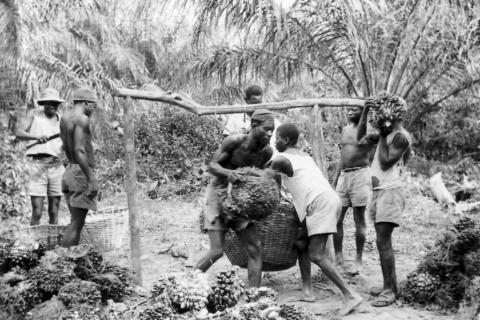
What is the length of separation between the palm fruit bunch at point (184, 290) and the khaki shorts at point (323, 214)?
1375mm

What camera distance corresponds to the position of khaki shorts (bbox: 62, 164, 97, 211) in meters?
4.86

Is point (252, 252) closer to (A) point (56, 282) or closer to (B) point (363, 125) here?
(A) point (56, 282)

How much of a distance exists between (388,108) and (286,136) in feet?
2.85

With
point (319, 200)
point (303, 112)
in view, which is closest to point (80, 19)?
point (303, 112)

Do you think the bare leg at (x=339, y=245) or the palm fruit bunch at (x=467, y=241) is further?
the bare leg at (x=339, y=245)

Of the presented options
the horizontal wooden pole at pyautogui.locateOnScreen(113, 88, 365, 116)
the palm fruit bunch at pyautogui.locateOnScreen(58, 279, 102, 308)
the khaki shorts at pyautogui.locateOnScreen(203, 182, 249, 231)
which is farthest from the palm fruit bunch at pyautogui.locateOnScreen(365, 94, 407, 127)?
the palm fruit bunch at pyautogui.locateOnScreen(58, 279, 102, 308)

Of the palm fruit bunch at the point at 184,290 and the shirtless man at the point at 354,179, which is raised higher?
the shirtless man at the point at 354,179

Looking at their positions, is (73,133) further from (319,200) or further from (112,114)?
(112,114)

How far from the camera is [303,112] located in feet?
41.8

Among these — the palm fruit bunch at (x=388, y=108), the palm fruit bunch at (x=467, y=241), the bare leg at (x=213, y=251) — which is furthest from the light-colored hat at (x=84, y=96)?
the palm fruit bunch at (x=467, y=241)

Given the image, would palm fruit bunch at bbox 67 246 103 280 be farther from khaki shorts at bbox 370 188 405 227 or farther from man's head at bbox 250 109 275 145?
khaki shorts at bbox 370 188 405 227

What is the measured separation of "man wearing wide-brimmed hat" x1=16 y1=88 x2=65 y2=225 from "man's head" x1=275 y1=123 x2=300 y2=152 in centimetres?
263

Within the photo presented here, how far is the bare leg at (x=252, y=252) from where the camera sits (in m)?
4.41

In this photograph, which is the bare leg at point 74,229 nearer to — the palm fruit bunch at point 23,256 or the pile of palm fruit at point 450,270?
the palm fruit bunch at point 23,256
